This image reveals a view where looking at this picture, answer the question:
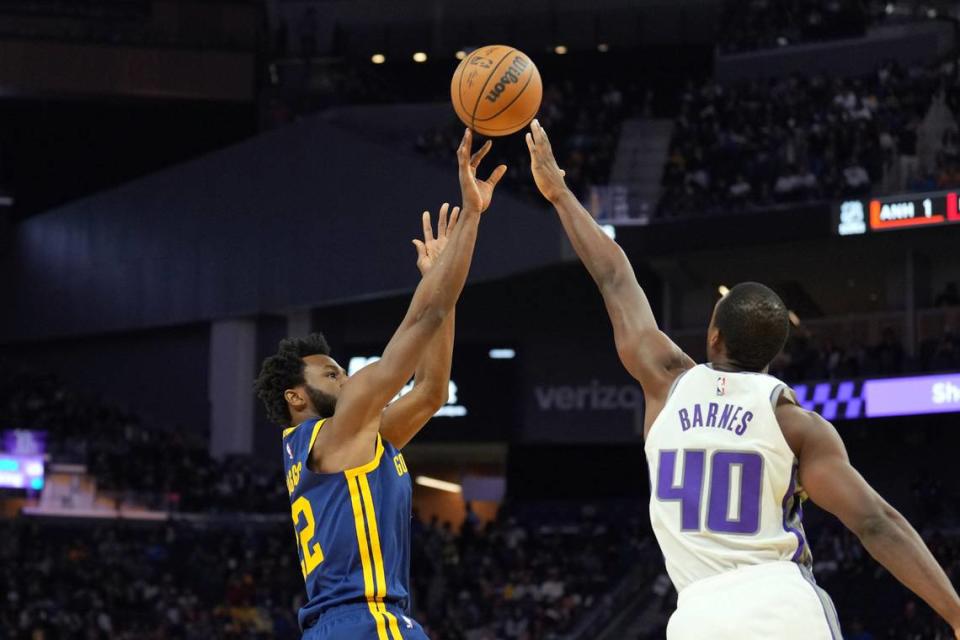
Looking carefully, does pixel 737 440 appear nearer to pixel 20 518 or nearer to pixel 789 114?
pixel 789 114

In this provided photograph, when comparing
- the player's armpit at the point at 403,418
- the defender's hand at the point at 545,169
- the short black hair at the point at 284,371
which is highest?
the defender's hand at the point at 545,169

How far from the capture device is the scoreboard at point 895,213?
76.4 ft

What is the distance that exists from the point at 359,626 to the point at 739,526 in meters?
1.59

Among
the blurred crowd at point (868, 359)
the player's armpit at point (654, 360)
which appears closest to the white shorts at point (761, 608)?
the player's armpit at point (654, 360)

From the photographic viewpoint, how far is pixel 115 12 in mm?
34500

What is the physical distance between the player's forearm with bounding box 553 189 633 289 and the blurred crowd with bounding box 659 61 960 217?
19.8m

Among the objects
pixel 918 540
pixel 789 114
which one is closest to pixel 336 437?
pixel 918 540

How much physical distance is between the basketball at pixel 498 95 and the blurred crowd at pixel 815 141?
18.0m

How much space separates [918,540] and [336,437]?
2.13 metres

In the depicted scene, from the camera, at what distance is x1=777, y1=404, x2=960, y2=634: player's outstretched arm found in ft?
13.9

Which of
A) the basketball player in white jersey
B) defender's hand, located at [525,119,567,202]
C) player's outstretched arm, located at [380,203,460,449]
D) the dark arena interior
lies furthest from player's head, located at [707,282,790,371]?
the dark arena interior

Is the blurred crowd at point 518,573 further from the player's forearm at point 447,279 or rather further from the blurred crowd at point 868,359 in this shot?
the player's forearm at point 447,279

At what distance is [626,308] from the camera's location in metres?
4.89

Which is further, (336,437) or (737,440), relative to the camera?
(336,437)
